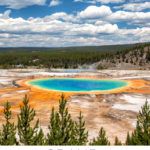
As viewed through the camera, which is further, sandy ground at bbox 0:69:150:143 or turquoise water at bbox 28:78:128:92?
turquoise water at bbox 28:78:128:92

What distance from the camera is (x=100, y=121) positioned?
159 feet

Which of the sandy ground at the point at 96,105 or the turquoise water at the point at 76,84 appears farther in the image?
the turquoise water at the point at 76,84

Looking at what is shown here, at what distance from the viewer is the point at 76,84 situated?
91.8m

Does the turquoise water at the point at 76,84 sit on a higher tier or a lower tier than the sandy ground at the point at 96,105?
higher

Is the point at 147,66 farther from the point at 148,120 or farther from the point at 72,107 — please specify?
the point at 148,120

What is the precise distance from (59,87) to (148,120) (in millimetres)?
55059

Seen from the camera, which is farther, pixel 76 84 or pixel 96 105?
pixel 76 84

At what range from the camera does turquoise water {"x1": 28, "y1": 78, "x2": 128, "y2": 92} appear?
273ft

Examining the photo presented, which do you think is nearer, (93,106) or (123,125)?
(123,125)

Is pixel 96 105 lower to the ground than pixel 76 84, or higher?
lower

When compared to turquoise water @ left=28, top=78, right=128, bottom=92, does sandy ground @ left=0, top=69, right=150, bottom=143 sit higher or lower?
lower

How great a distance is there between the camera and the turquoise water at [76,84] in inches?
3278
